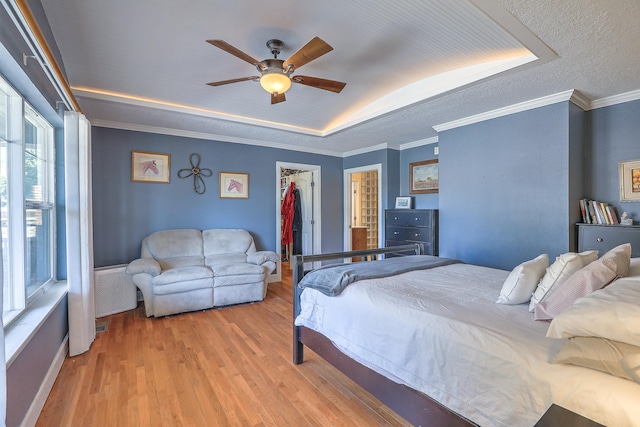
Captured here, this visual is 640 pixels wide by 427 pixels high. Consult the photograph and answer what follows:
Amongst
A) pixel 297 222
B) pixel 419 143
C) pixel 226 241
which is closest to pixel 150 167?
pixel 226 241

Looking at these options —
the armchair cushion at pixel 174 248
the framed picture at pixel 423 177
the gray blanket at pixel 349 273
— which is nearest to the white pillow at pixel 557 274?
the gray blanket at pixel 349 273

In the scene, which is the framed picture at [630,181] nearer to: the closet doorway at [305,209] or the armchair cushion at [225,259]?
the closet doorway at [305,209]

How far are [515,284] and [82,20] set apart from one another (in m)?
3.15

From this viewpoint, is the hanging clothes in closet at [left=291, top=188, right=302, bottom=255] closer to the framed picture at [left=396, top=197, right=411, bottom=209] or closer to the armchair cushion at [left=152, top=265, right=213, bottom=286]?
the framed picture at [left=396, top=197, right=411, bottom=209]

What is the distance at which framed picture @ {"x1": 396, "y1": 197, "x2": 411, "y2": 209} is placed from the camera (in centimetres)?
492

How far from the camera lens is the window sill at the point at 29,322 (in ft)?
4.92

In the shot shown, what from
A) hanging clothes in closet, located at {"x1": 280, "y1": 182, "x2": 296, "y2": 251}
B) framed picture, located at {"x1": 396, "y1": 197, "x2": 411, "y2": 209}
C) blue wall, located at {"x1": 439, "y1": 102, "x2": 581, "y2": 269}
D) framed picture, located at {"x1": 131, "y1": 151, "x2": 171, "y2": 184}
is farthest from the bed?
hanging clothes in closet, located at {"x1": 280, "y1": 182, "x2": 296, "y2": 251}

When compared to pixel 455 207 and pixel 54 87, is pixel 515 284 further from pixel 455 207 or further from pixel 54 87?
pixel 54 87

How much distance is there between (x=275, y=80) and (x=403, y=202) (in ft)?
11.1

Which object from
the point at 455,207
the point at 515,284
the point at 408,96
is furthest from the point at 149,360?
the point at 455,207

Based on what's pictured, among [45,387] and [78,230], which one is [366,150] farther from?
[45,387]

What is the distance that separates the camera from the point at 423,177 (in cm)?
480

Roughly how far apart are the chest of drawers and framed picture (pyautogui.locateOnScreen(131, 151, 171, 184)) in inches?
132

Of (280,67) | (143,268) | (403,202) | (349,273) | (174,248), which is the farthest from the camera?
(403,202)
